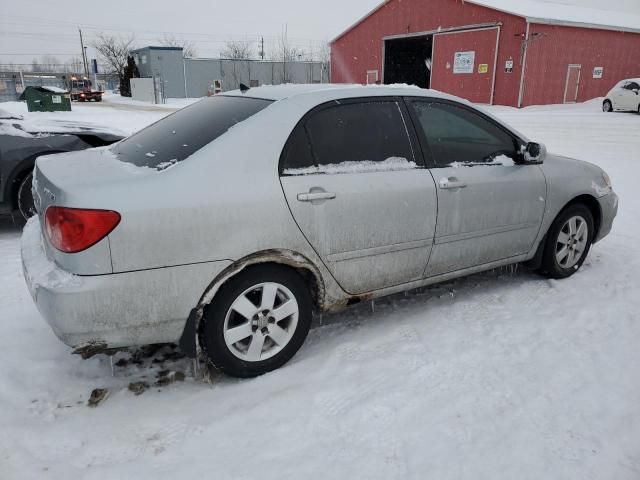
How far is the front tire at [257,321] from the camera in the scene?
106 inches

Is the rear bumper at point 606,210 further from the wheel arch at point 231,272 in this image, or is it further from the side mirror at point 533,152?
the wheel arch at point 231,272

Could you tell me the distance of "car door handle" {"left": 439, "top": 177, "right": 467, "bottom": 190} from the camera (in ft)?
11.0

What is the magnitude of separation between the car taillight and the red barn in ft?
78.6

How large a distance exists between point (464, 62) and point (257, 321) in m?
25.6

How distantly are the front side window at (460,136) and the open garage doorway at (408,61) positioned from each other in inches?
1085

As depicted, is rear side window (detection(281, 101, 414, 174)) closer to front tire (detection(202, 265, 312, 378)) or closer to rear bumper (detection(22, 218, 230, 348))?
front tire (detection(202, 265, 312, 378))

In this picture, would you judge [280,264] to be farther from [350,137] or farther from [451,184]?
[451,184]

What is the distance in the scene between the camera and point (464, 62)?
25266 millimetres

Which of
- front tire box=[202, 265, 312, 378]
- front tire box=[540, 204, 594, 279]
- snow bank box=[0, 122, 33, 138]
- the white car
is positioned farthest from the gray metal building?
front tire box=[202, 265, 312, 378]

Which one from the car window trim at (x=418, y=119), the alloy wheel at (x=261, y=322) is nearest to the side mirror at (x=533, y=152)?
the car window trim at (x=418, y=119)

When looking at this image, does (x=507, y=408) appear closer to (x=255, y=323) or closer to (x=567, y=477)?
(x=567, y=477)

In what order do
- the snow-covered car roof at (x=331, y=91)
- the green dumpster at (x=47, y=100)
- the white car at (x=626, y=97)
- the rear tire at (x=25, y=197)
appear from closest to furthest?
the snow-covered car roof at (x=331, y=91) → the rear tire at (x=25, y=197) → the white car at (x=626, y=97) → the green dumpster at (x=47, y=100)

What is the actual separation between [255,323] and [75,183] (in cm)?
118

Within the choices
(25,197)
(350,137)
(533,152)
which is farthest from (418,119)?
(25,197)
